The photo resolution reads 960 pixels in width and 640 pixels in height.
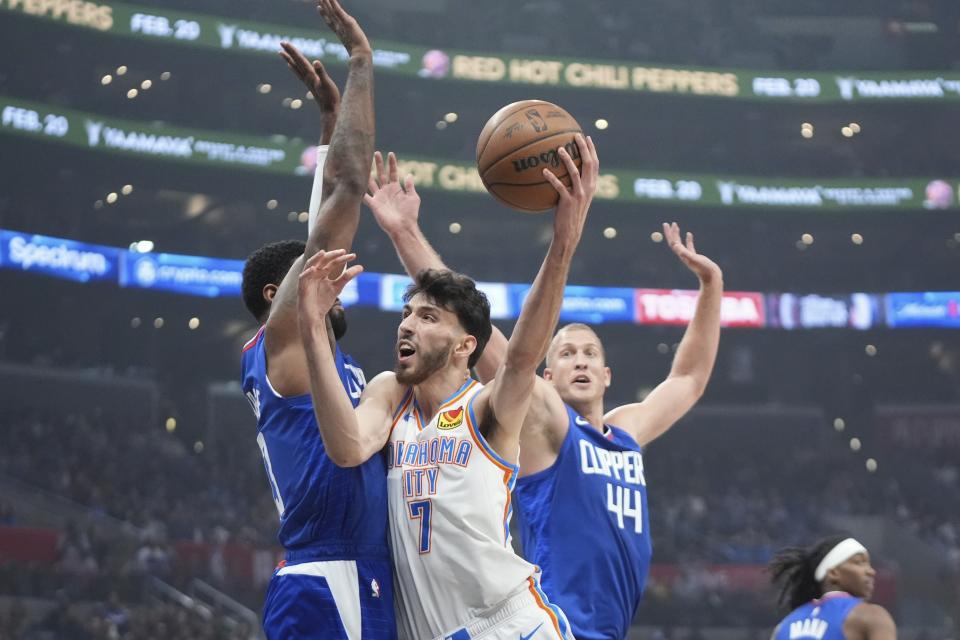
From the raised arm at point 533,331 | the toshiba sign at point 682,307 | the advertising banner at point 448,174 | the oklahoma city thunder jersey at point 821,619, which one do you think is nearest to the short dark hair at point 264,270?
the raised arm at point 533,331

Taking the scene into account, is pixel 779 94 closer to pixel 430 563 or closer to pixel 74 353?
pixel 74 353

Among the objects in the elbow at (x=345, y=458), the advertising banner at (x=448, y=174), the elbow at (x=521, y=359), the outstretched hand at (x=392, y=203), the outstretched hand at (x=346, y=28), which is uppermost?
the advertising banner at (x=448, y=174)

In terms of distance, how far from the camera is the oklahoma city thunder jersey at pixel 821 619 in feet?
18.0

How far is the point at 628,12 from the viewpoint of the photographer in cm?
3086

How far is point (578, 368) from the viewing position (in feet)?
15.9

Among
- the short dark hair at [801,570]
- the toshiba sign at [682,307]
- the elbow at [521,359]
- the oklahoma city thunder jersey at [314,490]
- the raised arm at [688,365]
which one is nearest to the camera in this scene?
the elbow at [521,359]

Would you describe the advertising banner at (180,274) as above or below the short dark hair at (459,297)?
above

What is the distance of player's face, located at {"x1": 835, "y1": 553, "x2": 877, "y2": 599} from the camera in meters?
5.79

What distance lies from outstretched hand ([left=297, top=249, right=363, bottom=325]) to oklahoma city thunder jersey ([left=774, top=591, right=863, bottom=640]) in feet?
10.6

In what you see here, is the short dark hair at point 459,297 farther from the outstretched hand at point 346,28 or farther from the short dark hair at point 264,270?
the outstretched hand at point 346,28

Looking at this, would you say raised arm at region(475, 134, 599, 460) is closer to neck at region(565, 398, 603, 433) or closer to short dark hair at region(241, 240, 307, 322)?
short dark hair at region(241, 240, 307, 322)

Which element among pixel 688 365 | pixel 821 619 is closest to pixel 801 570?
pixel 821 619

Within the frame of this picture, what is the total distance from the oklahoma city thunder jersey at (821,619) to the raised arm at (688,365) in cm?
118

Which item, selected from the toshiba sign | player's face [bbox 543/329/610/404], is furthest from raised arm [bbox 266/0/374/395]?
the toshiba sign
